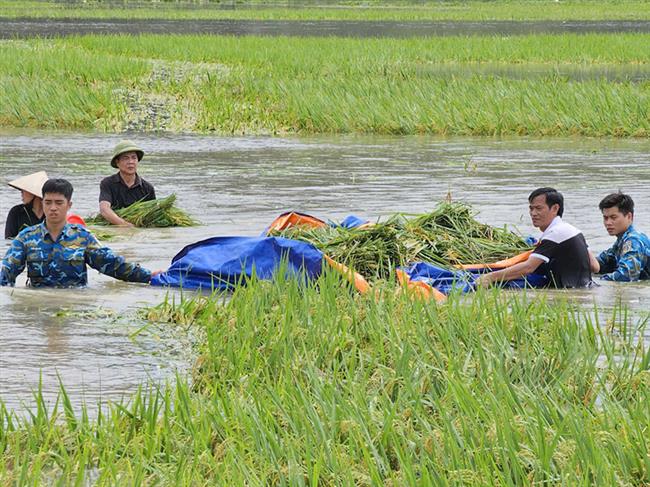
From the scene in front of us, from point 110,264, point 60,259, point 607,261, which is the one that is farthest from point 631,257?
point 60,259

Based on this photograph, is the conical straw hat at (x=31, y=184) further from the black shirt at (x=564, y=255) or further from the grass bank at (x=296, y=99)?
the grass bank at (x=296, y=99)

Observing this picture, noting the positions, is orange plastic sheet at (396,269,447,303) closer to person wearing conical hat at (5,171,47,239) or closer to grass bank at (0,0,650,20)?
person wearing conical hat at (5,171,47,239)

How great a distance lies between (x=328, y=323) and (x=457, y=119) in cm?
1231

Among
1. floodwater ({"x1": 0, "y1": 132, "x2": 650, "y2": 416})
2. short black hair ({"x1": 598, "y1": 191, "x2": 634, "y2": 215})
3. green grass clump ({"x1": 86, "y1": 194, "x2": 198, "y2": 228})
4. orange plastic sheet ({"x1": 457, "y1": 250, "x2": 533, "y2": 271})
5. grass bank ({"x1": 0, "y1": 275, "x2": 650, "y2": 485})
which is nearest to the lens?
grass bank ({"x1": 0, "y1": 275, "x2": 650, "y2": 485})

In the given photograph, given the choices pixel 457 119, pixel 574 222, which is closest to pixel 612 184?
pixel 574 222

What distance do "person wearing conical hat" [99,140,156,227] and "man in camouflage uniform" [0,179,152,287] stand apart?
2.27 m

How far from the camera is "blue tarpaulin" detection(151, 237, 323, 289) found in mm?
7133

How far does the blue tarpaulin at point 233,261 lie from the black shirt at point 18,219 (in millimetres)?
1274

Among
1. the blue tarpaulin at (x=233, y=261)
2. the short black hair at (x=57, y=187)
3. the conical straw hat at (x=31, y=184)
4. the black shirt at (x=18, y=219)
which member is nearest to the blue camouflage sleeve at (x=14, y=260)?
the short black hair at (x=57, y=187)

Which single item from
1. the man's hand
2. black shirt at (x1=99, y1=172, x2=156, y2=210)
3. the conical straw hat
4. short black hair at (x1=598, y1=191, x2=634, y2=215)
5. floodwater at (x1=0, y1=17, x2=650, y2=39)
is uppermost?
short black hair at (x1=598, y1=191, x2=634, y2=215)

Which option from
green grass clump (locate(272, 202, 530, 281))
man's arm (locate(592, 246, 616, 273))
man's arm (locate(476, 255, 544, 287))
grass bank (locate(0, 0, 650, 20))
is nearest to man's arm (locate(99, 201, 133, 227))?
green grass clump (locate(272, 202, 530, 281))

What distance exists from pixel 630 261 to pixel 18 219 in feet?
12.7

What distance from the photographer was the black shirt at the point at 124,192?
9.84 metres

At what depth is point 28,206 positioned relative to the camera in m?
8.34
